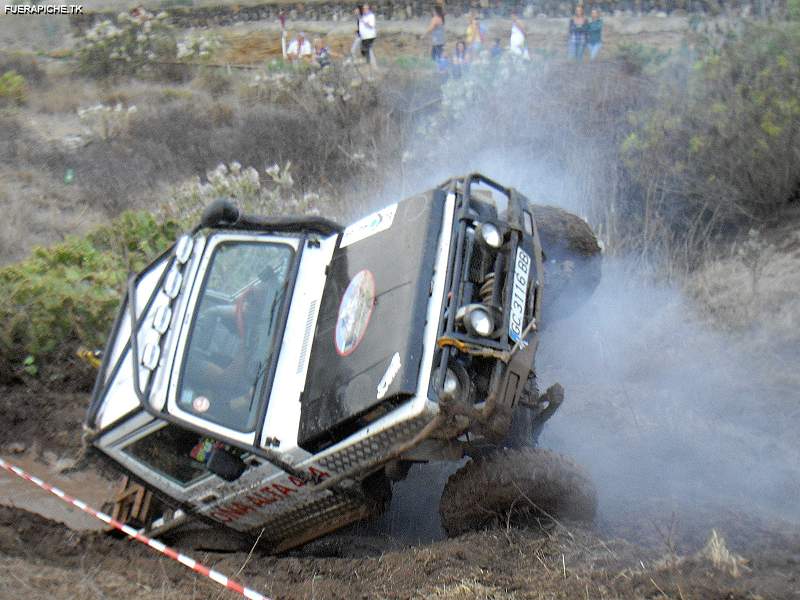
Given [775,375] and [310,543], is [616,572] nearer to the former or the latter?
[310,543]

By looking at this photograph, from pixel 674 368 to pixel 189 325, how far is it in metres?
3.83

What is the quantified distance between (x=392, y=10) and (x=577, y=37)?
7307 millimetres

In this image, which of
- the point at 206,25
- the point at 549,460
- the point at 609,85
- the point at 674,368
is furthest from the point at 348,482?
the point at 206,25

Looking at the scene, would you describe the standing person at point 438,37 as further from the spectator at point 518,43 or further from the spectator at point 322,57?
the spectator at point 322,57

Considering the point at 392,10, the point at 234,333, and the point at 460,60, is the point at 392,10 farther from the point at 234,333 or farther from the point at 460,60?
the point at 234,333

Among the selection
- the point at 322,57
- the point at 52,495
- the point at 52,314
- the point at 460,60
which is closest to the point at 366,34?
the point at 322,57

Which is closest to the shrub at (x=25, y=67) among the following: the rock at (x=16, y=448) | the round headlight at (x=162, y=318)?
the rock at (x=16, y=448)

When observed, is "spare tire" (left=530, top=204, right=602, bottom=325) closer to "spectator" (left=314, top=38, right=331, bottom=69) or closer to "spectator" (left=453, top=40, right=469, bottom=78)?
"spectator" (left=453, top=40, right=469, bottom=78)

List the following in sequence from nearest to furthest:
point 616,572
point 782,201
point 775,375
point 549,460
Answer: point 616,572 → point 549,460 → point 775,375 → point 782,201

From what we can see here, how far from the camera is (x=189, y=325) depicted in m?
4.95

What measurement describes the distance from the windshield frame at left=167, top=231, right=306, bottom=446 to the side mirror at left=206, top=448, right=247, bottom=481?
109 millimetres

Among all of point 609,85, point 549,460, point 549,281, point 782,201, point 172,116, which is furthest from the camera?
point 172,116

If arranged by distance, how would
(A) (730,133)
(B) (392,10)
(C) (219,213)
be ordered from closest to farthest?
1. (C) (219,213)
2. (A) (730,133)
3. (B) (392,10)

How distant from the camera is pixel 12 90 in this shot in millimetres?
17531
